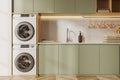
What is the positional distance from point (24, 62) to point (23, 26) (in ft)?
2.58

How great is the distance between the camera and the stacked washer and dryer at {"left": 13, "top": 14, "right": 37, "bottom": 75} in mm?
5473

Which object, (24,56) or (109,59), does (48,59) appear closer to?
(24,56)

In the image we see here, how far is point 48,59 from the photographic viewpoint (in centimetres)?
553

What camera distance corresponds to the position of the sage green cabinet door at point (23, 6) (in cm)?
555

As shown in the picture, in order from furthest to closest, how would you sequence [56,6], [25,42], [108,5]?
[108,5] < [56,6] < [25,42]

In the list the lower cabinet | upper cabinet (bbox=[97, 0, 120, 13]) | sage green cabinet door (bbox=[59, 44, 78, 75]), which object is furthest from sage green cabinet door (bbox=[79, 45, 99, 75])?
upper cabinet (bbox=[97, 0, 120, 13])

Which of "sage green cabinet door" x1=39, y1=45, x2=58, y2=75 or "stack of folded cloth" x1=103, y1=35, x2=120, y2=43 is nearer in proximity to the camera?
"sage green cabinet door" x1=39, y1=45, x2=58, y2=75

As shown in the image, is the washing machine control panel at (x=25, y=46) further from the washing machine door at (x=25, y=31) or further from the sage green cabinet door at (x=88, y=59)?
the sage green cabinet door at (x=88, y=59)

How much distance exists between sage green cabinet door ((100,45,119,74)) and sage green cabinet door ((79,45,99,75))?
0.11m

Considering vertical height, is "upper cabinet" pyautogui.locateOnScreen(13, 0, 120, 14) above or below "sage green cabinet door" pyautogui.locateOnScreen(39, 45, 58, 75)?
above

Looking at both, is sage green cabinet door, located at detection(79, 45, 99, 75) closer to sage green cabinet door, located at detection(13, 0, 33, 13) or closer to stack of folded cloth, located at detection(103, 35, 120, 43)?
stack of folded cloth, located at detection(103, 35, 120, 43)

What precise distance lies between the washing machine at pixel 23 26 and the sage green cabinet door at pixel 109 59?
1529mm
